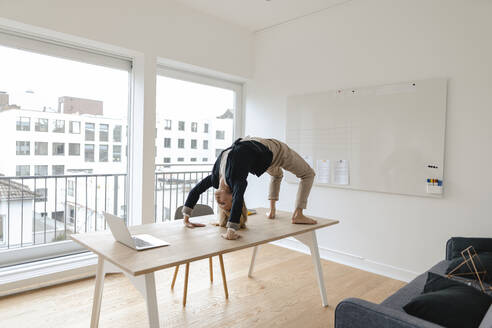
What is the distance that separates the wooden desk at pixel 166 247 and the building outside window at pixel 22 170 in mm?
1482

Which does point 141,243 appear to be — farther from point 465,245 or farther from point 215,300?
point 465,245

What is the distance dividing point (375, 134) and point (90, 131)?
9.29 ft

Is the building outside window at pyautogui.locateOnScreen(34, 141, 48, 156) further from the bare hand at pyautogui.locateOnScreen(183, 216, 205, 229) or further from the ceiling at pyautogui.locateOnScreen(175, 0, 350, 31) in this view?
the ceiling at pyautogui.locateOnScreen(175, 0, 350, 31)

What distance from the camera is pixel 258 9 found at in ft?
12.1

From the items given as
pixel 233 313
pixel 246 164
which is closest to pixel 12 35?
pixel 246 164

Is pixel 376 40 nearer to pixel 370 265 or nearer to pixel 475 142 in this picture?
pixel 475 142

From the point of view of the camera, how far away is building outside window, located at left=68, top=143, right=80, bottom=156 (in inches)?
123

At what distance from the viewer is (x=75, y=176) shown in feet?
10.5

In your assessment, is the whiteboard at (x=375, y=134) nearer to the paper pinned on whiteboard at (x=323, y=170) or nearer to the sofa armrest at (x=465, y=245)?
the paper pinned on whiteboard at (x=323, y=170)

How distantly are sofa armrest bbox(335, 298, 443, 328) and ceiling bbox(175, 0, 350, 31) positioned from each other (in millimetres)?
3138

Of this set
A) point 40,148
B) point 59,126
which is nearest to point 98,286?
point 40,148

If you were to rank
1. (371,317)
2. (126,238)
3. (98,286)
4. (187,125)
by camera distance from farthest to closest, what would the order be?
(187,125), (98,286), (126,238), (371,317)

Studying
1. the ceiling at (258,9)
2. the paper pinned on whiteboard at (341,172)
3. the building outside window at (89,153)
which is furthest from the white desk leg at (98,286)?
the ceiling at (258,9)

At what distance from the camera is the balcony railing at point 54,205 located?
9.44 ft
